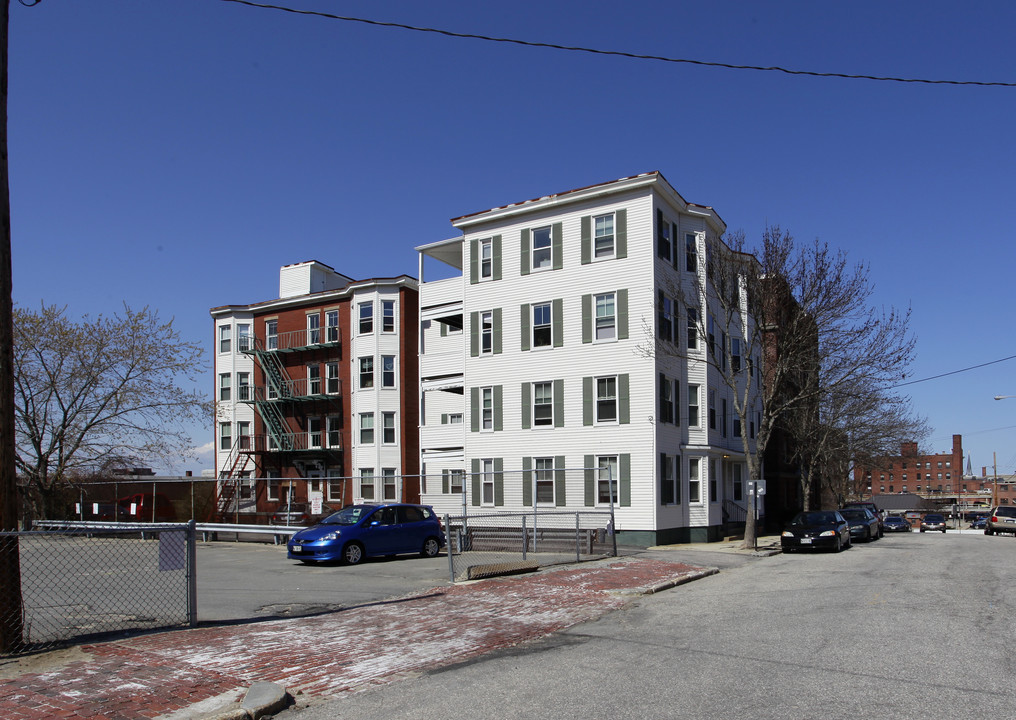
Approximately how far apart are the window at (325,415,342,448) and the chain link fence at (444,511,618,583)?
17.5 metres

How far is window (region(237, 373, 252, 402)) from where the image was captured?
45156 millimetres

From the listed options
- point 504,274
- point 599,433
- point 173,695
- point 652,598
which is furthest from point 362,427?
point 173,695

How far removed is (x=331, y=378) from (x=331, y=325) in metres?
2.90

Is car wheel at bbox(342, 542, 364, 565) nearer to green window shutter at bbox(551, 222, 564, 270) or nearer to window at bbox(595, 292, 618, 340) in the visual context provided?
window at bbox(595, 292, 618, 340)

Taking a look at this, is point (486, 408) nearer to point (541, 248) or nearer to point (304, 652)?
point (541, 248)

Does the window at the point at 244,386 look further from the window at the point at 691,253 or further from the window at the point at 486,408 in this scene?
the window at the point at 691,253

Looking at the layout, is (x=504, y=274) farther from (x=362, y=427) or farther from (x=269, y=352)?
(x=269, y=352)

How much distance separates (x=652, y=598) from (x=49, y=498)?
27.3 meters

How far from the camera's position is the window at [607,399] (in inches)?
1139

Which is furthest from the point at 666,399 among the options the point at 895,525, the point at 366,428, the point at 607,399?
the point at 895,525

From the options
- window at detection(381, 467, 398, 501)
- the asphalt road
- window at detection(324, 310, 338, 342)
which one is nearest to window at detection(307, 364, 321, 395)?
window at detection(324, 310, 338, 342)

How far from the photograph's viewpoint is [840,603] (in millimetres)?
12375

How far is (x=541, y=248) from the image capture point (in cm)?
3117

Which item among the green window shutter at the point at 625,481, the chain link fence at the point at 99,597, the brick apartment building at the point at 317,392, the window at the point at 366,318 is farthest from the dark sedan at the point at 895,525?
the chain link fence at the point at 99,597
